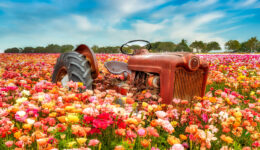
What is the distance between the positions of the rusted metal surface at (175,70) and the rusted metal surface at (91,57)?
847 millimetres

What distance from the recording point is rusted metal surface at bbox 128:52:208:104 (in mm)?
2213

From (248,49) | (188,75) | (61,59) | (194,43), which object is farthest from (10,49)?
(248,49)

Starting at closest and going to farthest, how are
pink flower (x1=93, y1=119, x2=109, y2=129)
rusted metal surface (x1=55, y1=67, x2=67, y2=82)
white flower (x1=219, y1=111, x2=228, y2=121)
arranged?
pink flower (x1=93, y1=119, x2=109, y2=129) → white flower (x1=219, y1=111, x2=228, y2=121) → rusted metal surface (x1=55, y1=67, x2=67, y2=82)

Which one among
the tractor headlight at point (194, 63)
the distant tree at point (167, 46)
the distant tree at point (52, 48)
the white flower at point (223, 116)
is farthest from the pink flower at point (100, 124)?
the distant tree at point (167, 46)

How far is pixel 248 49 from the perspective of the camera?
194 ft

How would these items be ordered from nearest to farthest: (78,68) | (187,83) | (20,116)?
(20,116)
(187,83)
(78,68)

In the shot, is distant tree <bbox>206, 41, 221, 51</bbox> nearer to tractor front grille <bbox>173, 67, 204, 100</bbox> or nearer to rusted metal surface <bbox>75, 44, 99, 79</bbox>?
rusted metal surface <bbox>75, 44, 99, 79</bbox>

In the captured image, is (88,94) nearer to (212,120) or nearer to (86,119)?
(86,119)

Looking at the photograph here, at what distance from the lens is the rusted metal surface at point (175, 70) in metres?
2.21

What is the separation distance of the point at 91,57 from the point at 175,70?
140cm

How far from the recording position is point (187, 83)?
7.89 ft

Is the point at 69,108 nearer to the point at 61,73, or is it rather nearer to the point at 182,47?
the point at 61,73

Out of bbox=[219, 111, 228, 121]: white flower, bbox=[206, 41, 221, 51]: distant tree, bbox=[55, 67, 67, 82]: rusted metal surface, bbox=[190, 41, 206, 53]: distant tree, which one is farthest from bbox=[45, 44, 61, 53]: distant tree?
bbox=[206, 41, 221, 51]: distant tree

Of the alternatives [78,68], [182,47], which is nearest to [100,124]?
[78,68]
